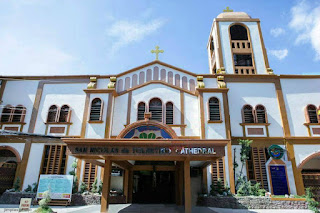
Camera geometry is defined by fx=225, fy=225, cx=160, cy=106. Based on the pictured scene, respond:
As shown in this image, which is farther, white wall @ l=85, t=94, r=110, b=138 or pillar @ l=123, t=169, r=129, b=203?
white wall @ l=85, t=94, r=110, b=138

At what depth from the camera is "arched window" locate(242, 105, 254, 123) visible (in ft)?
51.7

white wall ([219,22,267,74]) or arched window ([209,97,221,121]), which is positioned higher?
white wall ([219,22,267,74])

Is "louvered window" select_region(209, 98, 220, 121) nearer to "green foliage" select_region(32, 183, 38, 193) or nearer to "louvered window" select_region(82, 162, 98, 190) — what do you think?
"louvered window" select_region(82, 162, 98, 190)

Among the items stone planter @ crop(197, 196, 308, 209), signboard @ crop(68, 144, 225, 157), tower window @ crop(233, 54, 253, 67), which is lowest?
stone planter @ crop(197, 196, 308, 209)

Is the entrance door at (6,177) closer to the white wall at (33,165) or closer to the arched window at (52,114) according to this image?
the white wall at (33,165)

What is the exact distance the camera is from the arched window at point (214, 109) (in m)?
15.1

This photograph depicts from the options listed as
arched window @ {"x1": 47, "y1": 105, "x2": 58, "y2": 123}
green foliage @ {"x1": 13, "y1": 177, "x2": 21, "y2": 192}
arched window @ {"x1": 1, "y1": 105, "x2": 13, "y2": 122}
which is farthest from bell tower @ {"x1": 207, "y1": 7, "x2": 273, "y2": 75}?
green foliage @ {"x1": 13, "y1": 177, "x2": 21, "y2": 192}

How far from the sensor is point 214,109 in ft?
50.4

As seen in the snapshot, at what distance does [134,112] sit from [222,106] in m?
6.09

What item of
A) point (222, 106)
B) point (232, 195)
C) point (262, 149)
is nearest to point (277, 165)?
point (262, 149)

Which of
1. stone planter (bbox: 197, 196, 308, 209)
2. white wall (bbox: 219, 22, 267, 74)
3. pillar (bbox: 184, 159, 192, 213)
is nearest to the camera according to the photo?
pillar (bbox: 184, 159, 192, 213)

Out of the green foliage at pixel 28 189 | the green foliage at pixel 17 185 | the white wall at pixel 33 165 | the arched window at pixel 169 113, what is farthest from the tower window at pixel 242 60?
the green foliage at pixel 17 185

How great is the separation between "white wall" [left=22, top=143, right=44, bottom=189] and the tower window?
1755 centimetres

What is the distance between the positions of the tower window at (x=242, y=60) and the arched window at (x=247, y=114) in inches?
245
